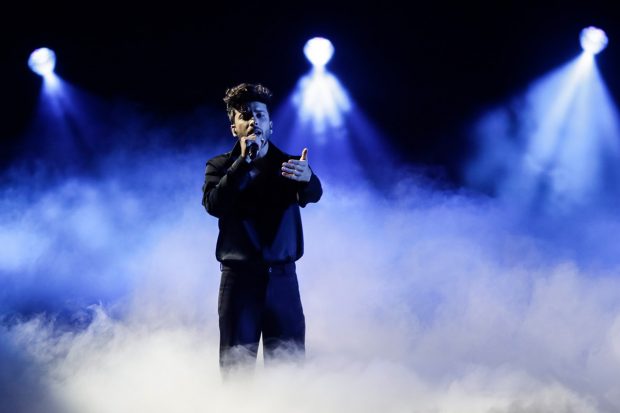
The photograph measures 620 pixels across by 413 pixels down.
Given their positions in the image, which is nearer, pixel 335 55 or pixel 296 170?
pixel 296 170

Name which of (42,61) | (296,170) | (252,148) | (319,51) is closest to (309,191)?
(296,170)

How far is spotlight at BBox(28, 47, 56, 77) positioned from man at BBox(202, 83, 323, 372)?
3.75 m

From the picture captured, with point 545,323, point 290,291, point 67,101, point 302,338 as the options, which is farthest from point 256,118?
point 67,101

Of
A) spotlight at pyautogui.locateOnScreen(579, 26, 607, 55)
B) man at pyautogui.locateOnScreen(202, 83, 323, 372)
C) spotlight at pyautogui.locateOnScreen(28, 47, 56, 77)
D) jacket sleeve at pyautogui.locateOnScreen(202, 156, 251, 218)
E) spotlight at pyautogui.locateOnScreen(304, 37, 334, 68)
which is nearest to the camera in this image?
jacket sleeve at pyautogui.locateOnScreen(202, 156, 251, 218)

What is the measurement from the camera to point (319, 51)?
18.0 feet

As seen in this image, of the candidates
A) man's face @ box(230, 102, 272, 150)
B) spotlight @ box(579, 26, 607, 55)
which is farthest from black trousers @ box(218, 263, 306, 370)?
spotlight @ box(579, 26, 607, 55)

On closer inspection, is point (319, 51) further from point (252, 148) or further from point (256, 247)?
point (256, 247)

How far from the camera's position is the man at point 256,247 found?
103 inches

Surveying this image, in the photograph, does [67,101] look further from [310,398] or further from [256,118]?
[310,398]

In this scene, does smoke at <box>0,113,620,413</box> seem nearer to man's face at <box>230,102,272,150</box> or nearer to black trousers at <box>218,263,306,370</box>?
black trousers at <box>218,263,306,370</box>

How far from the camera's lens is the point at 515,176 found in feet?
18.3

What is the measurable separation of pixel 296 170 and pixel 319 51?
10.7ft

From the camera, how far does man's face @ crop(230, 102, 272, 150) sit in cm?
266

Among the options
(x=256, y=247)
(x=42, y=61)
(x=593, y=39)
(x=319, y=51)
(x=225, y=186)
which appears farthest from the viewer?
(x=42, y=61)
